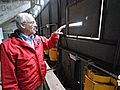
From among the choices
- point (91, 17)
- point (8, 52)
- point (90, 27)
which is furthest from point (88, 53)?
point (8, 52)

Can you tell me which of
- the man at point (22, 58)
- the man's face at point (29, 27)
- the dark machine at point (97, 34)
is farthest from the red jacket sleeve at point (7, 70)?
the dark machine at point (97, 34)

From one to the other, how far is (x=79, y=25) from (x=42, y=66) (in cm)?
92

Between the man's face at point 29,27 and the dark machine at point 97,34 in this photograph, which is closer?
the dark machine at point 97,34

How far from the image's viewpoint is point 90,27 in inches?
71.6

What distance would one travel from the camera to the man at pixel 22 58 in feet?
4.58

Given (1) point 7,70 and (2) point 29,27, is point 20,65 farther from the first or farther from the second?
(2) point 29,27

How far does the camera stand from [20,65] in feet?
4.80

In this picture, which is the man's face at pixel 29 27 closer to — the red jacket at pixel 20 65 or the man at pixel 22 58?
the man at pixel 22 58

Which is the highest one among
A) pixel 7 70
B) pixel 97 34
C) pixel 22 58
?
pixel 97 34

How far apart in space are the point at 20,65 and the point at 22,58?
0.08 m

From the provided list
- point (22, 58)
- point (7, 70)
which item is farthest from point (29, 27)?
point (7, 70)

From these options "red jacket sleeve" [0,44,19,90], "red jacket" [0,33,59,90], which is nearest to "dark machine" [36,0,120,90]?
"red jacket" [0,33,59,90]

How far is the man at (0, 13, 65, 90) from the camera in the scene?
140cm

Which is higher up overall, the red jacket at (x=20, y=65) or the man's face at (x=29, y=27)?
the man's face at (x=29, y=27)
